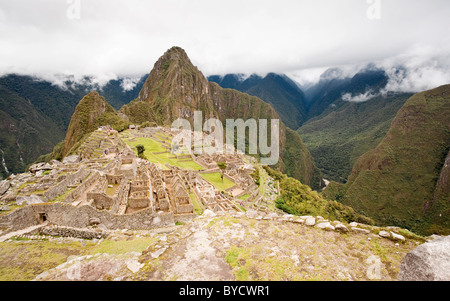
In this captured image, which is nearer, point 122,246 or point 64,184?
point 122,246

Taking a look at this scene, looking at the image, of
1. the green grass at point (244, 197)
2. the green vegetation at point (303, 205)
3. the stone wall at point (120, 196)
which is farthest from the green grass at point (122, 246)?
the green vegetation at point (303, 205)

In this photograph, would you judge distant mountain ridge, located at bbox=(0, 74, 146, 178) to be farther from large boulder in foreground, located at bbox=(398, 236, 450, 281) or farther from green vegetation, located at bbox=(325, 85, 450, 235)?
green vegetation, located at bbox=(325, 85, 450, 235)

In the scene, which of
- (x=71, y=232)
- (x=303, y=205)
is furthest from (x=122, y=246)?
(x=303, y=205)

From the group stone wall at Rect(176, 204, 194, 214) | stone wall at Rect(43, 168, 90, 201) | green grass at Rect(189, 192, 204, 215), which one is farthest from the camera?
green grass at Rect(189, 192, 204, 215)

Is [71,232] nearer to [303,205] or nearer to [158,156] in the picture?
[158,156]

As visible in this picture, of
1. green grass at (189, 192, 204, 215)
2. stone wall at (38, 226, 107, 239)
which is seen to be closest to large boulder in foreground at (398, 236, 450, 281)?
stone wall at (38, 226, 107, 239)

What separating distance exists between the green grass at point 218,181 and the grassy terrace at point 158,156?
393 cm

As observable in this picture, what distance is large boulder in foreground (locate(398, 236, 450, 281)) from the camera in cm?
359

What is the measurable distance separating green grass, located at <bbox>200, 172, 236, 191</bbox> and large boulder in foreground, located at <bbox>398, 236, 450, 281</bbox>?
2989 centimetres

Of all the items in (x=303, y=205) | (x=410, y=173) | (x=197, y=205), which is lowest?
(x=410, y=173)

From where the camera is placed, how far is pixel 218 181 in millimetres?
37312

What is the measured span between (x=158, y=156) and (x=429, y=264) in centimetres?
4801

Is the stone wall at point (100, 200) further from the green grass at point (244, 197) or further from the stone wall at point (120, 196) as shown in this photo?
the green grass at point (244, 197)

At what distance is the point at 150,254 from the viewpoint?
6262 millimetres
